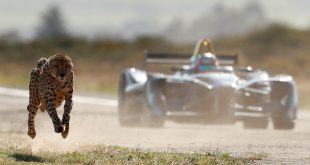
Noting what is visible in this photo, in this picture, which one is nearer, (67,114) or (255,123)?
(67,114)

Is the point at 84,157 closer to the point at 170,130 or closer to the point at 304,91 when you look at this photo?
the point at 170,130

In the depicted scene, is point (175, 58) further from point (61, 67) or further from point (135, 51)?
point (135, 51)

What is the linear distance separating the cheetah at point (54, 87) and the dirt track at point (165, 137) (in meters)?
0.82

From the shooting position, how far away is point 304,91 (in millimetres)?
41844

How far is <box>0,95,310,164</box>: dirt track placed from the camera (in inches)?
651

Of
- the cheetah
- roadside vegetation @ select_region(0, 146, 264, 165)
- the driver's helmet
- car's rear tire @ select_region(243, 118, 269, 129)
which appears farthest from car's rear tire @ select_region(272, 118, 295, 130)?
the cheetah

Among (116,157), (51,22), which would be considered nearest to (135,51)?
(51,22)

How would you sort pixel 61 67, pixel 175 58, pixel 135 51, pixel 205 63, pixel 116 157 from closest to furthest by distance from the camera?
pixel 116 157 < pixel 61 67 < pixel 205 63 < pixel 175 58 < pixel 135 51

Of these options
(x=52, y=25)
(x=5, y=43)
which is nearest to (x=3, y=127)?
(x=5, y=43)

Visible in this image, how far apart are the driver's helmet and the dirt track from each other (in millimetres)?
1313

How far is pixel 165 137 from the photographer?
2048 cm

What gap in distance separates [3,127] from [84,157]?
839cm

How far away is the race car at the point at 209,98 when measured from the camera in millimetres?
23078

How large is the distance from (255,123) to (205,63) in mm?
1758
